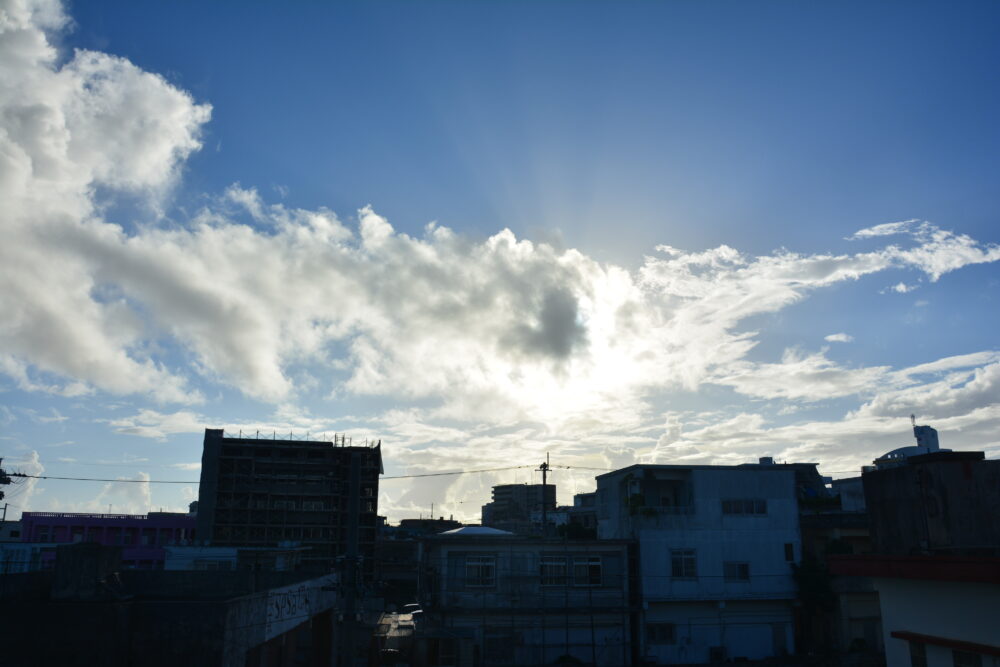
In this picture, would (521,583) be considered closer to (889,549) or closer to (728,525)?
(728,525)

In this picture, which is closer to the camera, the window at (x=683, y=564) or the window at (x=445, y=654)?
the window at (x=445, y=654)

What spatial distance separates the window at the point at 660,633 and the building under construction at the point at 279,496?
169 feet

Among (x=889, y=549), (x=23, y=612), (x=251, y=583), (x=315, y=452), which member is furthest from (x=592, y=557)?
(x=315, y=452)

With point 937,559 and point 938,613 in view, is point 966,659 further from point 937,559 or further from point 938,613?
point 937,559

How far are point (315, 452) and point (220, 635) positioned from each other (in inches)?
3076

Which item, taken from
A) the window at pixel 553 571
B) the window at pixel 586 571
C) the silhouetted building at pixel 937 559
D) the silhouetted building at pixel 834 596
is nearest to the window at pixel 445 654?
the window at pixel 553 571

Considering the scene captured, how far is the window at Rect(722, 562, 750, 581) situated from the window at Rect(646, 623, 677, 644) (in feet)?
15.1

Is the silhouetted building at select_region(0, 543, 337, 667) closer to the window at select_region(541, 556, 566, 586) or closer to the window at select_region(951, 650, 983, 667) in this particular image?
the window at select_region(951, 650, 983, 667)

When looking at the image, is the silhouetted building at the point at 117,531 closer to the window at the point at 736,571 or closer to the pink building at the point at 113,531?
the pink building at the point at 113,531

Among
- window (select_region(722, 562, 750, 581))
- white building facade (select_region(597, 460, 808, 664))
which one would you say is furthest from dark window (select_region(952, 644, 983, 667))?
window (select_region(722, 562, 750, 581))

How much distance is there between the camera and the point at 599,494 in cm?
5200

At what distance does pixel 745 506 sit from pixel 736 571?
4015 mm

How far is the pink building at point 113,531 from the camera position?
7275 cm

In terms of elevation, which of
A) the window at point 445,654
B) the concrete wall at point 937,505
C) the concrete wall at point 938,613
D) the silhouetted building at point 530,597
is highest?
the concrete wall at point 937,505
